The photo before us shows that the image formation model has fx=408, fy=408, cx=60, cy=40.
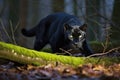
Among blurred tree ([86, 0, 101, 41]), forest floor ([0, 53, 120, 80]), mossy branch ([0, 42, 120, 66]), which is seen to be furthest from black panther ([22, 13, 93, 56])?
forest floor ([0, 53, 120, 80])

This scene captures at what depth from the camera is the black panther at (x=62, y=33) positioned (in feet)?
28.9

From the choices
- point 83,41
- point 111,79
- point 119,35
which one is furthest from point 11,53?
point 119,35

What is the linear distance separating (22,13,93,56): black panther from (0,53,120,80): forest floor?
1.58 metres

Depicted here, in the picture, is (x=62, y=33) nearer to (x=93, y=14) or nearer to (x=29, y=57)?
(x=93, y=14)

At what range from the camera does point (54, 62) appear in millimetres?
7199

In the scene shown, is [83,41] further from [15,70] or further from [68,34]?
[15,70]

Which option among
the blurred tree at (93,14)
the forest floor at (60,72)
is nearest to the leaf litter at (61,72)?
the forest floor at (60,72)

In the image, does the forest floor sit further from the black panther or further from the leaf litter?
the black panther

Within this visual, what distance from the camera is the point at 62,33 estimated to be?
30.4ft

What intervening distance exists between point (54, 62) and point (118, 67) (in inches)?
44.5

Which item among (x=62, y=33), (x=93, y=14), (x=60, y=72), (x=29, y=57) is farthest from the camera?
(x=93, y=14)

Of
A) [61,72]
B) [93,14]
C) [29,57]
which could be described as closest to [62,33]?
[93,14]

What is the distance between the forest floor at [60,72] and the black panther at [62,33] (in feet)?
5.19

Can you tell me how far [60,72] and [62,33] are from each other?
8.16ft
